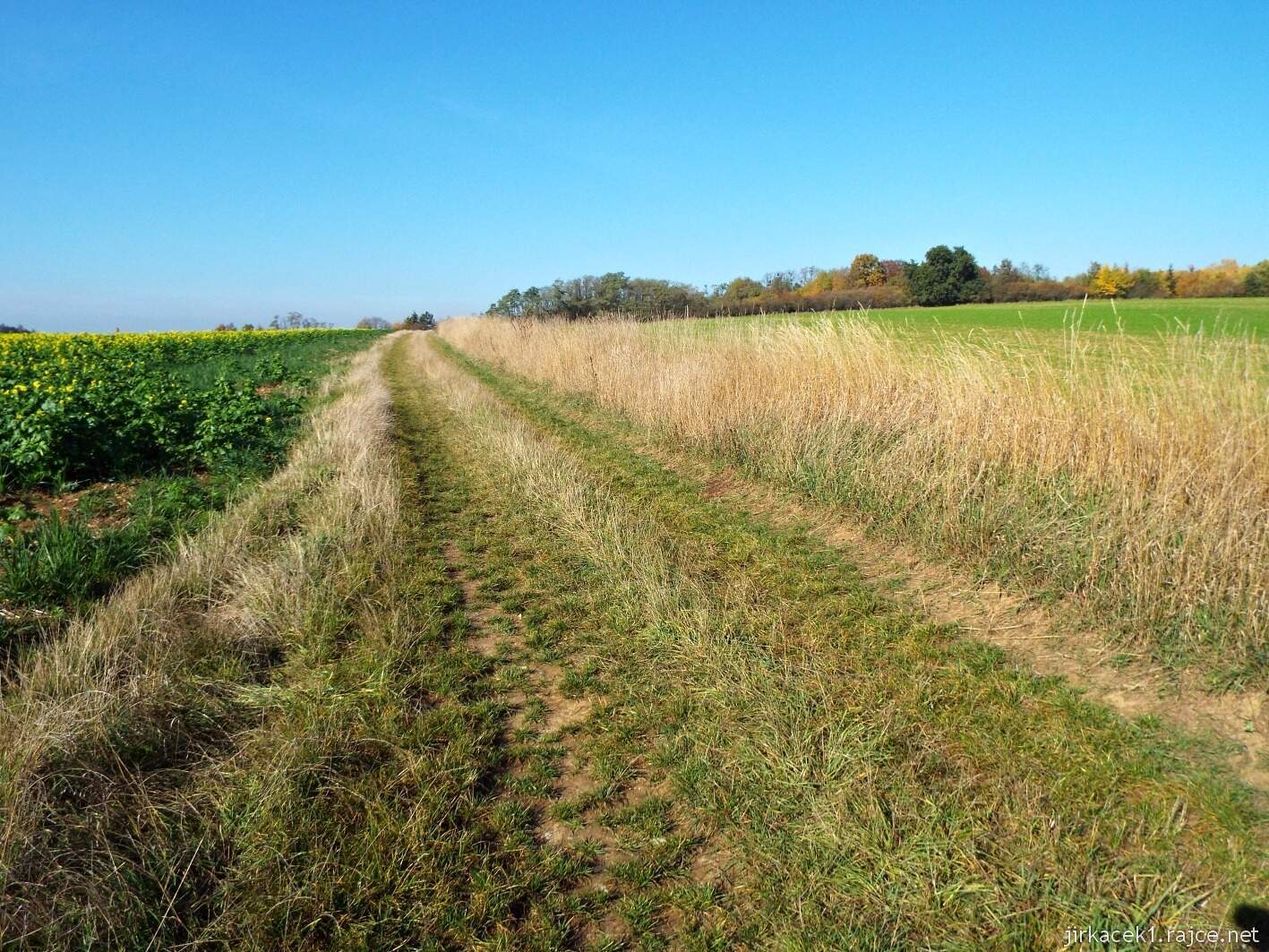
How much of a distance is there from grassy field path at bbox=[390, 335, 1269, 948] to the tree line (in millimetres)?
9797

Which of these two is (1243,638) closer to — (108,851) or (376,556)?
(108,851)

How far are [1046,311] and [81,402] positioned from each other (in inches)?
1512

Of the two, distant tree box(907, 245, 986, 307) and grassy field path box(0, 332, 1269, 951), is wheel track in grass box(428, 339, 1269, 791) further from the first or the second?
distant tree box(907, 245, 986, 307)

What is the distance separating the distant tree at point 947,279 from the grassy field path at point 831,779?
54819 millimetres

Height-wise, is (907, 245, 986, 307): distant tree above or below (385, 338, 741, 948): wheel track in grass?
above

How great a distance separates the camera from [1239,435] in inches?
140

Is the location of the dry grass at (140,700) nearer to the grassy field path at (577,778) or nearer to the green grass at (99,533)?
the grassy field path at (577,778)

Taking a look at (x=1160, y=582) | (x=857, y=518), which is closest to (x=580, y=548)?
(x=857, y=518)

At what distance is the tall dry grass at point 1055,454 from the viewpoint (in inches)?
133

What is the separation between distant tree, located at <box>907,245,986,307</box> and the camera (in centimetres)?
5238

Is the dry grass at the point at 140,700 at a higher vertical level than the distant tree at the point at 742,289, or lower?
lower

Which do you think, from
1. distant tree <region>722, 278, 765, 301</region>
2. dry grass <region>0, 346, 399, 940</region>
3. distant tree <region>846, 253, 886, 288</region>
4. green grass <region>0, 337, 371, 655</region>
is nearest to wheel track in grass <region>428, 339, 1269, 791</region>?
dry grass <region>0, 346, 399, 940</region>

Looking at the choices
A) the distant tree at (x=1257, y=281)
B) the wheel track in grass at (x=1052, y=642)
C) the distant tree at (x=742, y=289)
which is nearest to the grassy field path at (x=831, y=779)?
the wheel track in grass at (x=1052, y=642)

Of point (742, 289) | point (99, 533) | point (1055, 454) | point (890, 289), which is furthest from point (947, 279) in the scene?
point (99, 533)
